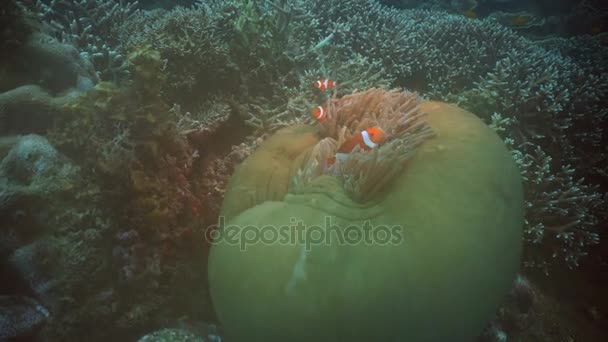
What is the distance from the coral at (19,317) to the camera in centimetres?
288

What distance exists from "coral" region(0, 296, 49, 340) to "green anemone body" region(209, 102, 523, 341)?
6.34 feet

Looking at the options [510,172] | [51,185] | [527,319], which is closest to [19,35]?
[51,185]

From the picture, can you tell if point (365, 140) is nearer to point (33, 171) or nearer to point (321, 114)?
point (321, 114)

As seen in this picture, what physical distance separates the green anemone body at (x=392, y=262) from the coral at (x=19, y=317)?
6.34ft

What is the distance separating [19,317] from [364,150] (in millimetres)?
3094

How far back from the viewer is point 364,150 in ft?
7.68

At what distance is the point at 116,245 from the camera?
2.88 meters

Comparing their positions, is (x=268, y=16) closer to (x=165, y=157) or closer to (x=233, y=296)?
(x=165, y=157)

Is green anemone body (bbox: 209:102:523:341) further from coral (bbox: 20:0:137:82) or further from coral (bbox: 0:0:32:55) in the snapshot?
coral (bbox: 20:0:137:82)

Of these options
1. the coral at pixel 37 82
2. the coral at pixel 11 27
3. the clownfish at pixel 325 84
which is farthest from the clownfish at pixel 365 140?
the coral at pixel 11 27

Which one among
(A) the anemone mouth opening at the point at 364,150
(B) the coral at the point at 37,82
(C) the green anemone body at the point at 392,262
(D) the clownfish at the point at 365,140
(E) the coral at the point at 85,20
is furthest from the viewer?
(E) the coral at the point at 85,20

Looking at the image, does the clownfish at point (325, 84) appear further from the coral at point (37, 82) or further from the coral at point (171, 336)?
Result: the coral at point (171, 336)

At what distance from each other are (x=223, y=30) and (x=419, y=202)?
11.7 ft

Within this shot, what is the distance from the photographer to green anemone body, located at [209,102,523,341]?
1.78m
